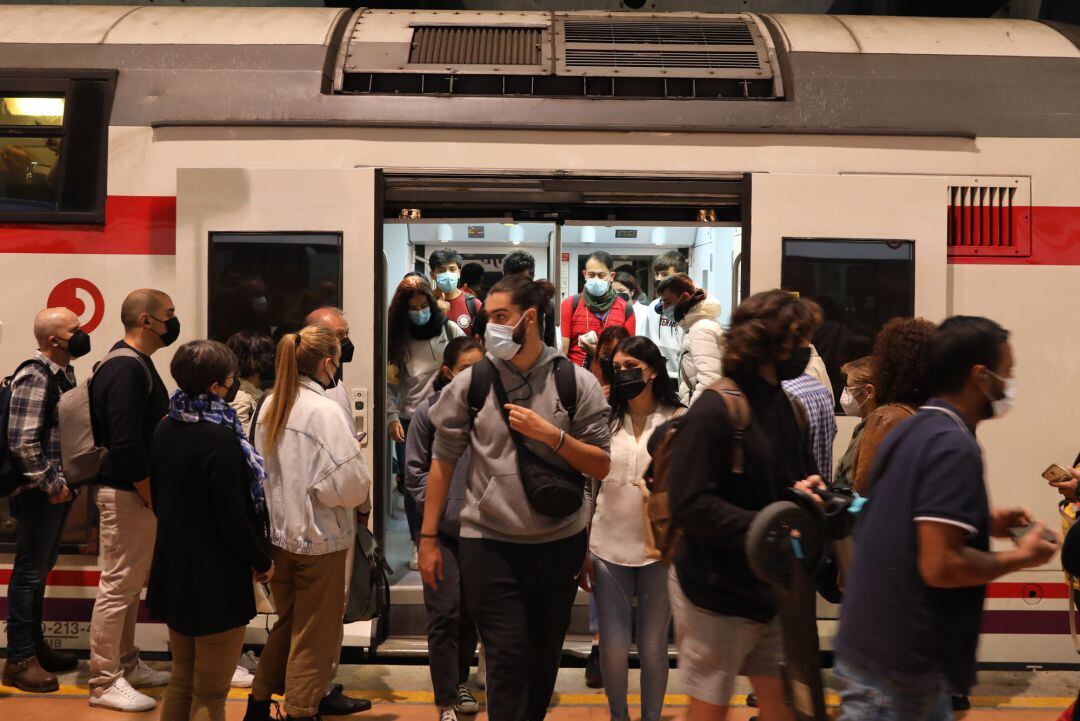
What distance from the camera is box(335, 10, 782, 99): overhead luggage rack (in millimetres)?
5656

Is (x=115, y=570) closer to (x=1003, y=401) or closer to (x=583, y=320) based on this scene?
(x=583, y=320)

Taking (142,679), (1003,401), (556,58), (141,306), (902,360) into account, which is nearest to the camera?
(1003,401)

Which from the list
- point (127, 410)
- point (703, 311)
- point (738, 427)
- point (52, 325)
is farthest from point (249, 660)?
point (738, 427)

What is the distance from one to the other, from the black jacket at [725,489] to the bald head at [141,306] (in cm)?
284

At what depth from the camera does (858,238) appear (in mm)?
5418

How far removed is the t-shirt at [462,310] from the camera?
761 centimetres

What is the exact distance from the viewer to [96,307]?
18.0ft

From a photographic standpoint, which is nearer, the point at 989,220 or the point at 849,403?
the point at 849,403

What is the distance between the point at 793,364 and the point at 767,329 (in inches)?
5.5

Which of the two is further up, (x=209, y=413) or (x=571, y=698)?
(x=209, y=413)

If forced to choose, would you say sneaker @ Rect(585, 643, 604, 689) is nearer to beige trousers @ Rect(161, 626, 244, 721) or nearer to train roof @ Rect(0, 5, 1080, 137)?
beige trousers @ Rect(161, 626, 244, 721)

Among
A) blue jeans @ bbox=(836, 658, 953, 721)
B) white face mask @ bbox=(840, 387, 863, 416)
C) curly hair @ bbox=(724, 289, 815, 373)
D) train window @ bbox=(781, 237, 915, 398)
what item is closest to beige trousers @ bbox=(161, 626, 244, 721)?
curly hair @ bbox=(724, 289, 815, 373)

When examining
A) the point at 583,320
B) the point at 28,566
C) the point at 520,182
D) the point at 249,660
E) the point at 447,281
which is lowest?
the point at 249,660

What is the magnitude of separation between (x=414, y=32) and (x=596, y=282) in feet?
6.93
